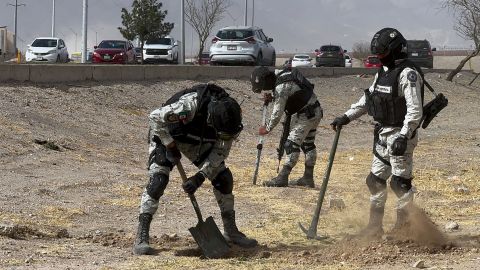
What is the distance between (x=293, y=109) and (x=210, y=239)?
15.4 feet

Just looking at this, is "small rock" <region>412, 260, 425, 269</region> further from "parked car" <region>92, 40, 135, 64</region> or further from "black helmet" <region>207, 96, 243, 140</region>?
"parked car" <region>92, 40, 135, 64</region>

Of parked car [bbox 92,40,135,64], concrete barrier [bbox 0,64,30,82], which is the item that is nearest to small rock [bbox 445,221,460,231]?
concrete barrier [bbox 0,64,30,82]

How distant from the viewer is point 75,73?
22.4m

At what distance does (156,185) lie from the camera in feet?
25.8

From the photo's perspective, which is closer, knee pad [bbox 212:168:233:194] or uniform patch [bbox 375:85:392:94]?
uniform patch [bbox 375:85:392:94]

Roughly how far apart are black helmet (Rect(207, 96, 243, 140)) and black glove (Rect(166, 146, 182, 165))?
1.31 feet

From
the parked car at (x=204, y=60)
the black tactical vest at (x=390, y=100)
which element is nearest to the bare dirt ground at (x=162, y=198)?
the black tactical vest at (x=390, y=100)

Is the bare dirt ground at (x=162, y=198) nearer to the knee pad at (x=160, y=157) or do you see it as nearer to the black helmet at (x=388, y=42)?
the knee pad at (x=160, y=157)

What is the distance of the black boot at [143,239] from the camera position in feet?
25.5

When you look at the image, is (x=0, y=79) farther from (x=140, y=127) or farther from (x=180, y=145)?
(x=180, y=145)

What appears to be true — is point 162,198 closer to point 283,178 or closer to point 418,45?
point 283,178

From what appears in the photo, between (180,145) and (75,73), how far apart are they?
48.3 ft

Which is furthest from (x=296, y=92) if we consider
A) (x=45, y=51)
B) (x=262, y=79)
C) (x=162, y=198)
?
(x=45, y=51)

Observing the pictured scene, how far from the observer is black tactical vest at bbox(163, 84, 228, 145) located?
7812 mm
